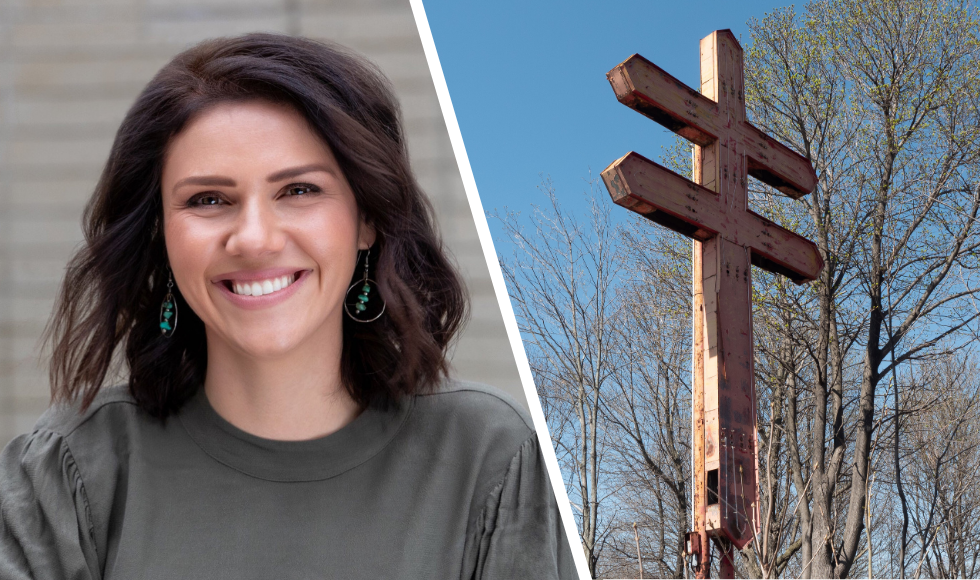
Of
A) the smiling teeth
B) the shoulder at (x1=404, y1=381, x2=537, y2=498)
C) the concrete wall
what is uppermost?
the concrete wall

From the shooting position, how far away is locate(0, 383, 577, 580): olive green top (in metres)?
1.00

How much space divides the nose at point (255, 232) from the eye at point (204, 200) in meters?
0.03

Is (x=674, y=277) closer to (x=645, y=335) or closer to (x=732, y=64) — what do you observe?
(x=645, y=335)

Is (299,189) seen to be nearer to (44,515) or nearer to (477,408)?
(477,408)

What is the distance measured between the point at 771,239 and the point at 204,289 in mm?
1595

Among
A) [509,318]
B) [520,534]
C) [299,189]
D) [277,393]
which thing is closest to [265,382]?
[277,393]

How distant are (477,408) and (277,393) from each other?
0.81 feet

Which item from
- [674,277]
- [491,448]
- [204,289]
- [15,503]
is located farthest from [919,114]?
[15,503]

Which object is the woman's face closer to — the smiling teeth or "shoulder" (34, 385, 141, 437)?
the smiling teeth

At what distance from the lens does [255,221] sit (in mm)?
985

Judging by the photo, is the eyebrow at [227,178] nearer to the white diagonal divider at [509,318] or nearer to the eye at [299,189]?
the eye at [299,189]

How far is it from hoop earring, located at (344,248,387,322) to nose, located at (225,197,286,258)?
0.16 meters

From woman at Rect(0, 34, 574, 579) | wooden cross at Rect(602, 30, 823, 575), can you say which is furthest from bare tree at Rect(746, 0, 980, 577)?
woman at Rect(0, 34, 574, 579)

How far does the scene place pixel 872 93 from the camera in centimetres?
Result: 325
